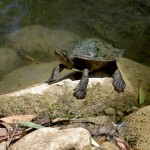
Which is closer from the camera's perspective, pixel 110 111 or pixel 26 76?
pixel 110 111

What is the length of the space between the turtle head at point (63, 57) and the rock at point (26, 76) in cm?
105

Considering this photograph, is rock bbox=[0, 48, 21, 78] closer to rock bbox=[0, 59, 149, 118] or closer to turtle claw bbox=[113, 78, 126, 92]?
rock bbox=[0, 59, 149, 118]

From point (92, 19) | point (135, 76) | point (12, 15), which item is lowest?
point (12, 15)

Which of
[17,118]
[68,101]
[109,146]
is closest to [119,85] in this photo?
[68,101]

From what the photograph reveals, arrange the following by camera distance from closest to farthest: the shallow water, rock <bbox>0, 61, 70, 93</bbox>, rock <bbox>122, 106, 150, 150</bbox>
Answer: rock <bbox>122, 106, 150, 150</bbox> → rock <bbox>0, 61, 70, 93</bbox> → the shallow water

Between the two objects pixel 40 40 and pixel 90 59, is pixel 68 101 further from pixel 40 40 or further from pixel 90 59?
pixel 40 40

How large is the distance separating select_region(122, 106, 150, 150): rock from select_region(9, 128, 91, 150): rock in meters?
0.57

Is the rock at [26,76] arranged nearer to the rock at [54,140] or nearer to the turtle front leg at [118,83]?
the turtle front leg at [118,83]

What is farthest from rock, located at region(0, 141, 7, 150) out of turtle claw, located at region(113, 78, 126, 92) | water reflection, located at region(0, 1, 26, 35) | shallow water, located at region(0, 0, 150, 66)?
water reflection, located at region(0, 1, 26, 35)

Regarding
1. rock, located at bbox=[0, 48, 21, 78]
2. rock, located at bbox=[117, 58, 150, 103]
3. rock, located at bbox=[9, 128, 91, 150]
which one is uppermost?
rock, located at bbox=[9, 128, 91, 150]

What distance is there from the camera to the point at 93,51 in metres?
4.93

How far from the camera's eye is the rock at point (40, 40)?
7.43 meters

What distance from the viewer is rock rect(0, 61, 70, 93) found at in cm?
602

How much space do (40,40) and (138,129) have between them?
14.4 feet
